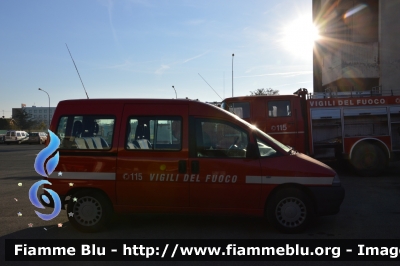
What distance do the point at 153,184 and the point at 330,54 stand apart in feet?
93.8

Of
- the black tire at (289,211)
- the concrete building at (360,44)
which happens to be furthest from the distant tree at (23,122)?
the black tire at (289,211)

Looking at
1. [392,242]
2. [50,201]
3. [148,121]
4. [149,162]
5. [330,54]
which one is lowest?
[392,242]

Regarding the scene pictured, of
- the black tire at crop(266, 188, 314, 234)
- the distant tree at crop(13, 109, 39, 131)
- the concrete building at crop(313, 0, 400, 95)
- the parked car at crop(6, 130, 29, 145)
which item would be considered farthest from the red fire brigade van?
the distant tree at crop(13, 109, 39, 131)

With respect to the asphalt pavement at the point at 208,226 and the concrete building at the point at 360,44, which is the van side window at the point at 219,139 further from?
the concrete building at the point at 360,44

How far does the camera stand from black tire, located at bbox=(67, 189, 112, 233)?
20.6ft

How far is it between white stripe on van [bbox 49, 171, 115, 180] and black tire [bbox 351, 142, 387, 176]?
8.40 meters

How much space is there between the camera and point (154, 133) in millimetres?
6320

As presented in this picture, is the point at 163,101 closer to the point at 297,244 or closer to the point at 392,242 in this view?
the point at 297,244

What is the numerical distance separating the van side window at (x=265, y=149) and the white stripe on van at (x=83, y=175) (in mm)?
2313

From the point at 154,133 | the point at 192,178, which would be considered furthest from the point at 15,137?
the point at 192,178

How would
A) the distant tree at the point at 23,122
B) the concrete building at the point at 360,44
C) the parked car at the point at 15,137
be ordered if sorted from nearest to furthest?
the concrete building at the point at 360,44 → the parked car at the point at 15,137 → the distant tree at the point at 23,122

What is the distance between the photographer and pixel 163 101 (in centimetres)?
643

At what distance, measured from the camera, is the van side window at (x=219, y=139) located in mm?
6156

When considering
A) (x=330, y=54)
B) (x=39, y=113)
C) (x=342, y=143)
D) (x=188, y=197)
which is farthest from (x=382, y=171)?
(x=39, y=113)
